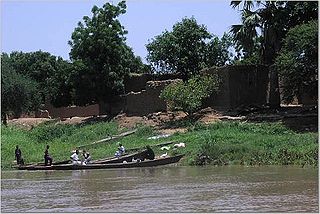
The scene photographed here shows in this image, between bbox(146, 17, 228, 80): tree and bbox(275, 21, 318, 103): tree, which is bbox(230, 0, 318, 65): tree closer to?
bbox(275, 21, 318, 103): tree

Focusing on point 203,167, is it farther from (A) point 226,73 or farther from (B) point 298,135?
(A) point 226,73

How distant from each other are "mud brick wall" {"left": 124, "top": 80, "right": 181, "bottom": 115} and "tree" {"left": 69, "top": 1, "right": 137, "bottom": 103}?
6.23 ft

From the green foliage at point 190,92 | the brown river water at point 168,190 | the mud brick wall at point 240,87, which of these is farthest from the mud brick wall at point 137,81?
the brown river water at point 168,190

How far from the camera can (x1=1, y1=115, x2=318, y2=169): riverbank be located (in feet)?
75.9

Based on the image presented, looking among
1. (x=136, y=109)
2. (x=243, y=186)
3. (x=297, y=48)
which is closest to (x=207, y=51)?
(x=136, y=109)

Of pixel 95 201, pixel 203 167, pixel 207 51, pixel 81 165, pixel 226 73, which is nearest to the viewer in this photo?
pixel 95 201

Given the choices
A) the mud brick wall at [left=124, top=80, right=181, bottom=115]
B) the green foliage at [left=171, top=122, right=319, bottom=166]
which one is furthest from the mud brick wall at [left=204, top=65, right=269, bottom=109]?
the green foliage at [left=171, top=122, right=319, bottom=166]

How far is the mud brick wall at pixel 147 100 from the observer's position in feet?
119

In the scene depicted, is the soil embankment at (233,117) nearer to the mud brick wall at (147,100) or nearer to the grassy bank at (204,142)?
the mud brick wall at (147,100)

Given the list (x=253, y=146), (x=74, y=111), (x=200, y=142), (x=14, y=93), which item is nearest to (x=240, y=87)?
(x=200, y=142)

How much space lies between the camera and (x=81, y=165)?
80.6ft

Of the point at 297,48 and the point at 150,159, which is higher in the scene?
the point at 297,48

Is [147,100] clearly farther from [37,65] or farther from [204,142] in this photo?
[37,65]

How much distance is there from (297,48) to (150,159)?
9365mm
